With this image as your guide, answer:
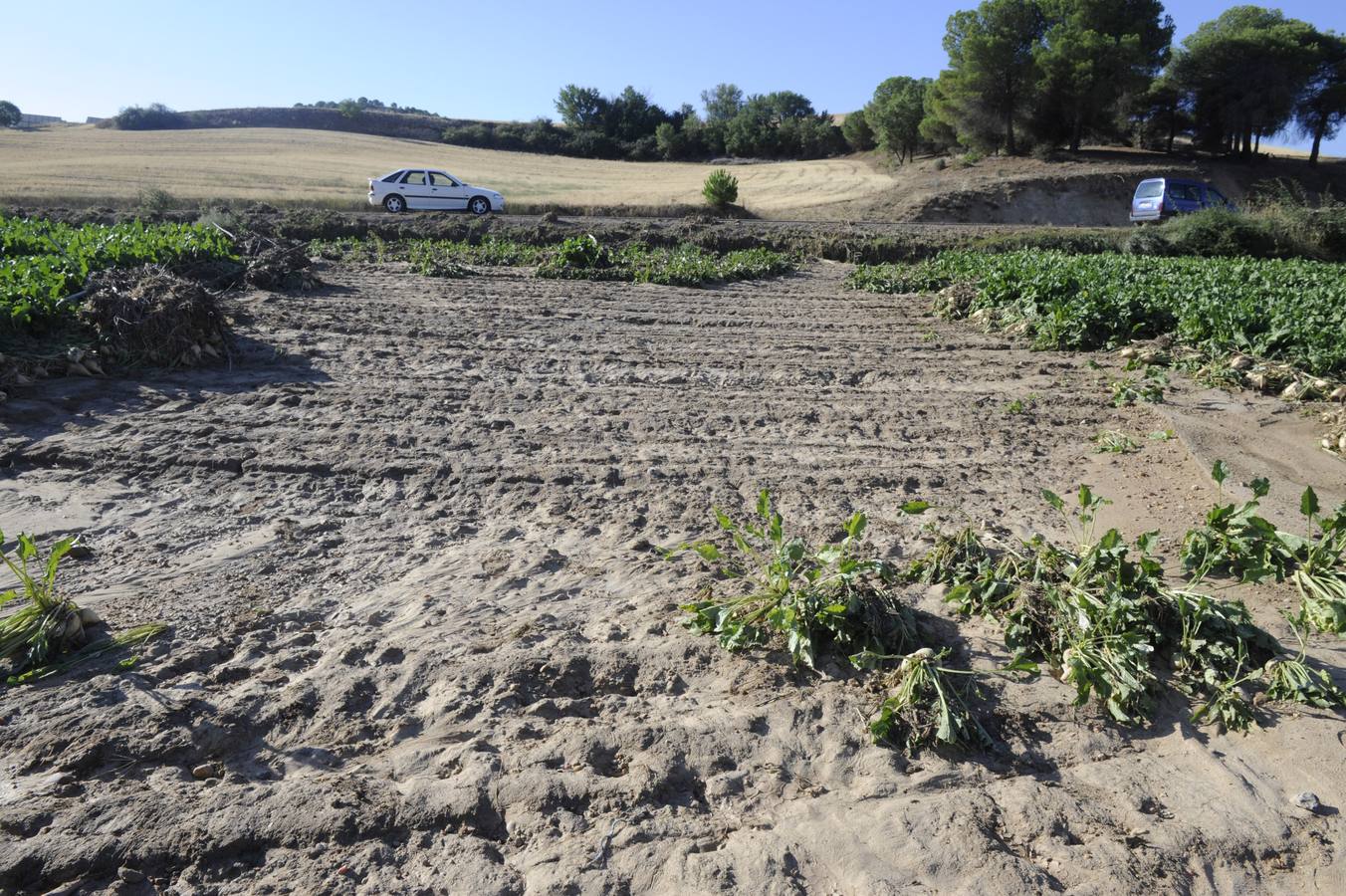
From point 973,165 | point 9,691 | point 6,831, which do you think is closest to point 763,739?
point 6,831

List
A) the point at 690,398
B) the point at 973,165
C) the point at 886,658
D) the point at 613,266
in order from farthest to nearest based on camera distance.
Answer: the point at 973,165, the point at 613,266, the point at 690,398, the point at 886,658

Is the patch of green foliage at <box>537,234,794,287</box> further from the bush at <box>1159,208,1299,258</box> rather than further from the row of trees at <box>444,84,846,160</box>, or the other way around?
the row of trees at <box>444,84,846,160</box>

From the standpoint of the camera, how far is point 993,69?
3584 cm

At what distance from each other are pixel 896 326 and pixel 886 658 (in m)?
8.32

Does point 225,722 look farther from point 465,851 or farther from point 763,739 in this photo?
point 763,739

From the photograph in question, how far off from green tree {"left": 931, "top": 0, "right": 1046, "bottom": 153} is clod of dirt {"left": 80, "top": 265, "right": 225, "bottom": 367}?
36137mm

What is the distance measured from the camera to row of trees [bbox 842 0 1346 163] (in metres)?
35.1

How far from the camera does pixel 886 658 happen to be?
149 inches

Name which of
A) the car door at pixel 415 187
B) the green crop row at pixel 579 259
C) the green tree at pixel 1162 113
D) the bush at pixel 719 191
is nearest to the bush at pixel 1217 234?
the green crop row at pixel 579 259

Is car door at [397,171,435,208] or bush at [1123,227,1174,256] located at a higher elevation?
car door at [397,171,435,208]

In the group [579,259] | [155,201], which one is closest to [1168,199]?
[579,259]

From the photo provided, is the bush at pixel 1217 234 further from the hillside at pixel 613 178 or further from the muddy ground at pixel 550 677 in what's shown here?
the muddy ground at pixel 550 677

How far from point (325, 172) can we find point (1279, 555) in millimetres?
38093

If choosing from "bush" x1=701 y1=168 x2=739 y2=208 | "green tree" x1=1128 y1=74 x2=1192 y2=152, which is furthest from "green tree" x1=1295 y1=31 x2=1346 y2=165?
"bush" x1=701 y1=168 x2=739 y2=208
